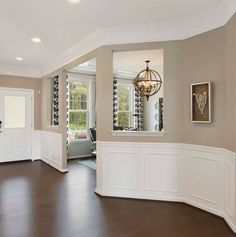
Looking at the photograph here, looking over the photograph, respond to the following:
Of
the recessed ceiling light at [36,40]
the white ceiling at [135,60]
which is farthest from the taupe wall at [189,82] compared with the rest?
the white ceiling at [135,60]

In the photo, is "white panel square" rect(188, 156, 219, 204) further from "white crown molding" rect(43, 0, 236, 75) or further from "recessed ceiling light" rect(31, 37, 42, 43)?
"recessed ceiling light" rect(31, 37, 42, 43)

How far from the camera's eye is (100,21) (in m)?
3.52

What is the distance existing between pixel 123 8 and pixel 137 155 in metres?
2.17

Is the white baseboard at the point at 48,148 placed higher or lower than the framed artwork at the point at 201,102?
lower

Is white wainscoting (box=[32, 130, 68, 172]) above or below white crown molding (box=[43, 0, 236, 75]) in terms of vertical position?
below

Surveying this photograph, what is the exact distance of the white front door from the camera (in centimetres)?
655

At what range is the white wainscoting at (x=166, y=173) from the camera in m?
3.18

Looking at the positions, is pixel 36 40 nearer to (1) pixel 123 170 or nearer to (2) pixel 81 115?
(1) pixel 123 170

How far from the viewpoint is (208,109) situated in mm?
3252

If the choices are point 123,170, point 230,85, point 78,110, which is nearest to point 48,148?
point 78,110

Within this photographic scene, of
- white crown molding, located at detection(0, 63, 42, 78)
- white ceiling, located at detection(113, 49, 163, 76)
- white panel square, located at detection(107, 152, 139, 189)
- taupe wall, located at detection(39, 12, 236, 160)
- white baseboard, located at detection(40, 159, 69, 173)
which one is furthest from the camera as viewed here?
white crown molding, located at detection(0, 63, 42, 78)

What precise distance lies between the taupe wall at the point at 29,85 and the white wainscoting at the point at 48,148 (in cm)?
37

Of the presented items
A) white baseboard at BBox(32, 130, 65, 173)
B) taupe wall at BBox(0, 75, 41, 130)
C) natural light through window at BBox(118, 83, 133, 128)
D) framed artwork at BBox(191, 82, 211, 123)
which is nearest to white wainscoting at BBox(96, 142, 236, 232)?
framed artwork at BBox(191, 82, 211, 123)

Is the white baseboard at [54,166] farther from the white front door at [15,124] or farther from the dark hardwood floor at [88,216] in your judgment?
the dark hardwood floor at [88,216]
